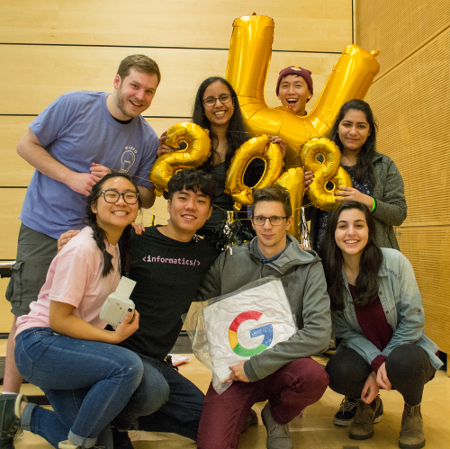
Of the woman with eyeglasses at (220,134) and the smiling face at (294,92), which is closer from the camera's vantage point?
the woman with eyeglasses at (220,134)

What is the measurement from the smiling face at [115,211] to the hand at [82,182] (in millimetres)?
130

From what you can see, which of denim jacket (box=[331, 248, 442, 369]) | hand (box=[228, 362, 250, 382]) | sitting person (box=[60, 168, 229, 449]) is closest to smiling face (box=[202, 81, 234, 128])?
sitting person (box=[60, 168, 229, 449])

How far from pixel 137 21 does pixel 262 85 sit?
5.62 feet

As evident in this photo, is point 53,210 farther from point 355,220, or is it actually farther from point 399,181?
point 399,181

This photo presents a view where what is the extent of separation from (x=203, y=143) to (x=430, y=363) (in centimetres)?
123

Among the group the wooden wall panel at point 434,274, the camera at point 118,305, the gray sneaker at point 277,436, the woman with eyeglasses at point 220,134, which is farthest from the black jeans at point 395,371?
the wooden wall panel at point 434,274

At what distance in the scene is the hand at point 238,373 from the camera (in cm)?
142

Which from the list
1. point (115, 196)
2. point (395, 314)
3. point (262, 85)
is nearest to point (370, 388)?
point (395, 314)

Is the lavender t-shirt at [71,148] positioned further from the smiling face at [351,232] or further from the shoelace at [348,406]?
the shoelace at [348,406]

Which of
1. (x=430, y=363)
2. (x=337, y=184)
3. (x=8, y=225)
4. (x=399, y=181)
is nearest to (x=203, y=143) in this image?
(x=337, y=184)

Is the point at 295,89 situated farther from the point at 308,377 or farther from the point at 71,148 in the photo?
the point at 308,377

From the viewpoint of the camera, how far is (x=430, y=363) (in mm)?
1539

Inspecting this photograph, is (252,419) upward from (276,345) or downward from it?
downward

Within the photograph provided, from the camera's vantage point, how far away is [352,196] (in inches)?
68.3
